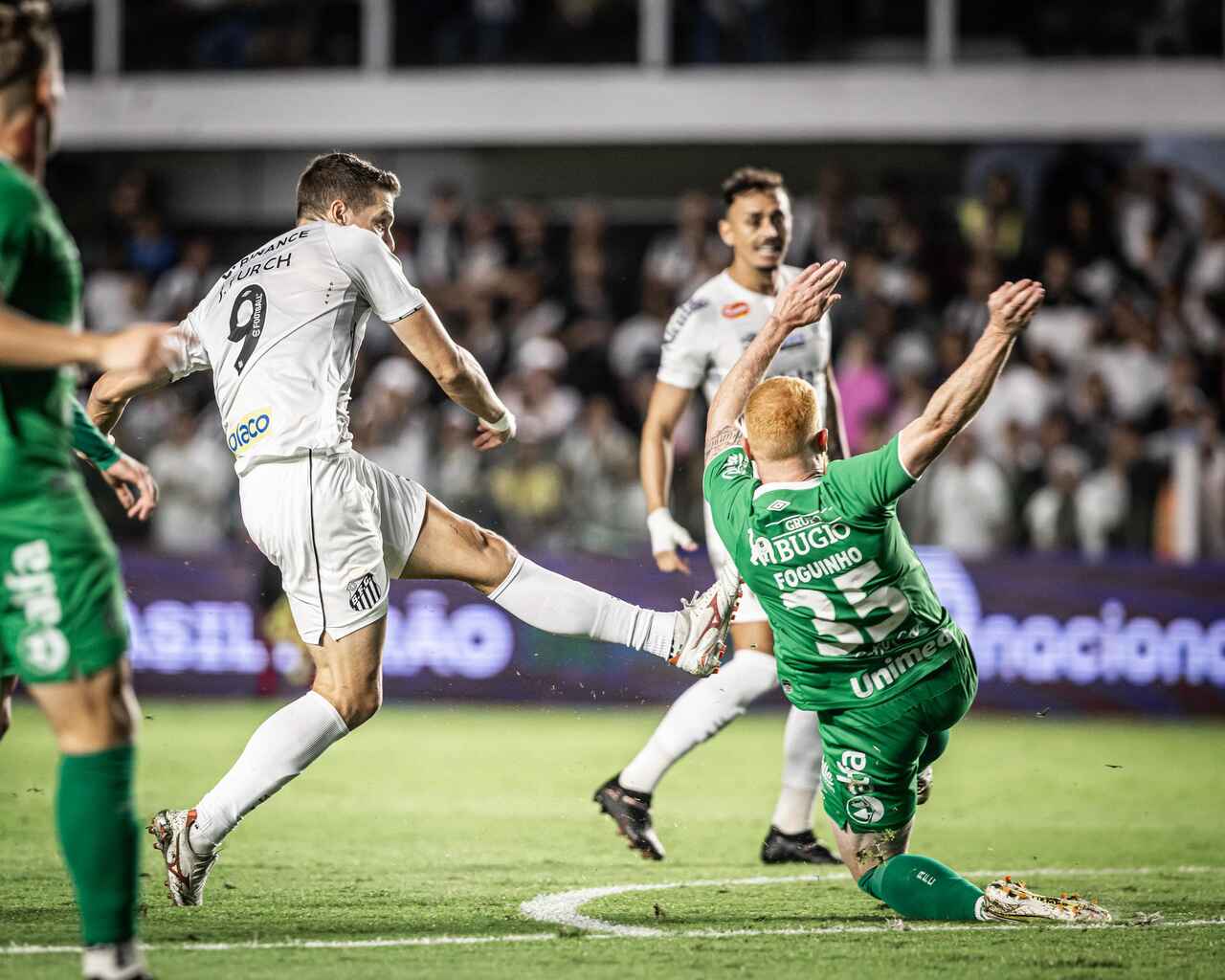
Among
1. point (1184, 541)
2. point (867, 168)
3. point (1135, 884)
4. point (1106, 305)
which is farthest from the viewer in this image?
point (867, 168)

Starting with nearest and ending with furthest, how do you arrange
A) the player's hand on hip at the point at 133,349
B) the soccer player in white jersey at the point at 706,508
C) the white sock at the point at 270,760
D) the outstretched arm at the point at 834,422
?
the player's hand on hip at the point at 133,349
the white sock at the point at 270,760
the soccer player in white jersey at the point at 706,508
the outstretched arm at the point at 834,422

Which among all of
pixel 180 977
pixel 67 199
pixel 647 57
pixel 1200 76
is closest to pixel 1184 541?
pixel 1200 76

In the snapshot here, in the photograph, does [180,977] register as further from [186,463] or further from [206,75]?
[206,75]

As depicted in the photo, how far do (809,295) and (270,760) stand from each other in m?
2.33

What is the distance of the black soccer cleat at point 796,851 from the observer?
22.8 feet

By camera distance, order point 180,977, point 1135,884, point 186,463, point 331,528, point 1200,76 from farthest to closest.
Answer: point 1200,76 < point 186,463 < point 1135,884 < point 331,528 < point 180,977

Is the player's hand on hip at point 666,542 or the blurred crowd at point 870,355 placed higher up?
the blurred crowd at point 870,355

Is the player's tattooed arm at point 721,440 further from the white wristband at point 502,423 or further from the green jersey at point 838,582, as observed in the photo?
the white wristband at point 502,423

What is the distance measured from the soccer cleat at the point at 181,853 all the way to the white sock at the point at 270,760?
0.18 feet

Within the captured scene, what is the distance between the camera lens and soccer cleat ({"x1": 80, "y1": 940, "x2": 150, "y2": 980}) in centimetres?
421

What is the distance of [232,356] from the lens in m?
5.83

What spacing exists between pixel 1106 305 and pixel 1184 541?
3.01 meters

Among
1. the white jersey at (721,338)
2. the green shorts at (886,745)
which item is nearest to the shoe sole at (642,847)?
the white jersey at (721,338)

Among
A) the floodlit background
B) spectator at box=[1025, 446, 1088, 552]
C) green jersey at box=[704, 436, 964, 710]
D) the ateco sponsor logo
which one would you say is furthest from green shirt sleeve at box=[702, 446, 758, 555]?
spectator at box=[1025, 446, 1088, 552]
